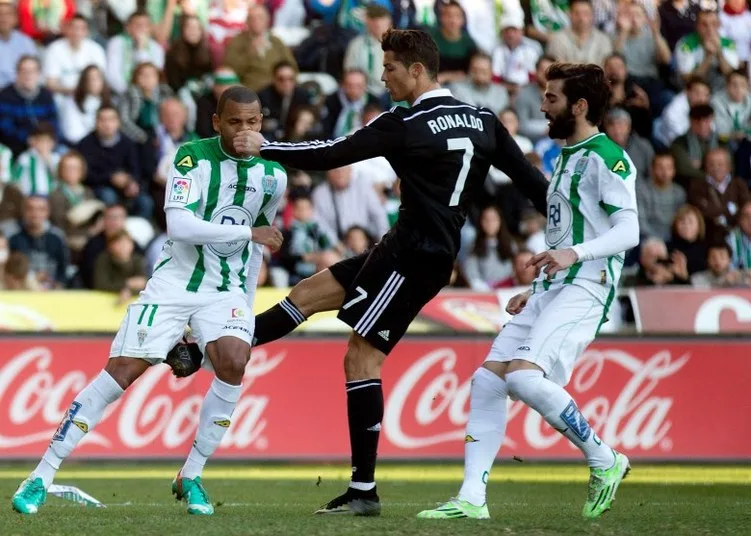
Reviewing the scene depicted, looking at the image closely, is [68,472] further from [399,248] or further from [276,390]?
[399,248]

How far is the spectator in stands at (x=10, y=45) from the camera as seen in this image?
1524 cm

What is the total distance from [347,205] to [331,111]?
1.68 metres

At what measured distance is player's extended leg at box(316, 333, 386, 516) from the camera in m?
7.27

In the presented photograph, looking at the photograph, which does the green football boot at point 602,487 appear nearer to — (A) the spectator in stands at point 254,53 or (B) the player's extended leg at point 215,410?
(B) the player's extended leg at point 215,410

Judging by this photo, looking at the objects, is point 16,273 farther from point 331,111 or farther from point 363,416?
point 363,416

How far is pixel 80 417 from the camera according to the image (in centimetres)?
723

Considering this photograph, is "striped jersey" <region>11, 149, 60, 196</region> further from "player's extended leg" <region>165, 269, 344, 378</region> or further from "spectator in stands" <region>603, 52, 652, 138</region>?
"player's extended leg" <region>165, 269, 344, 378</region>

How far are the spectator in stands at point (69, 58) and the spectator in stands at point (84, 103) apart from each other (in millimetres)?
114

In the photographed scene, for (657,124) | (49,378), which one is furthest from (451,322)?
(657,124)

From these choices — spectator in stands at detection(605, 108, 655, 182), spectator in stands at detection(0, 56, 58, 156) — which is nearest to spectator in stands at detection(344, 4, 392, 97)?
spectator in stands at detection(605, 108, 655, 182)

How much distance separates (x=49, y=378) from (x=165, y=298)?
5035mm

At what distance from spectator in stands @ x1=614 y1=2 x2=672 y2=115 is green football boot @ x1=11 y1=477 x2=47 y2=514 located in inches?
444

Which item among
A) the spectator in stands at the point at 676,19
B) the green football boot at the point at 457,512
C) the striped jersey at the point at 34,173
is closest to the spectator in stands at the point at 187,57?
the striped jersey at the point at 34,173

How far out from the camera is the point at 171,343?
7367mm
